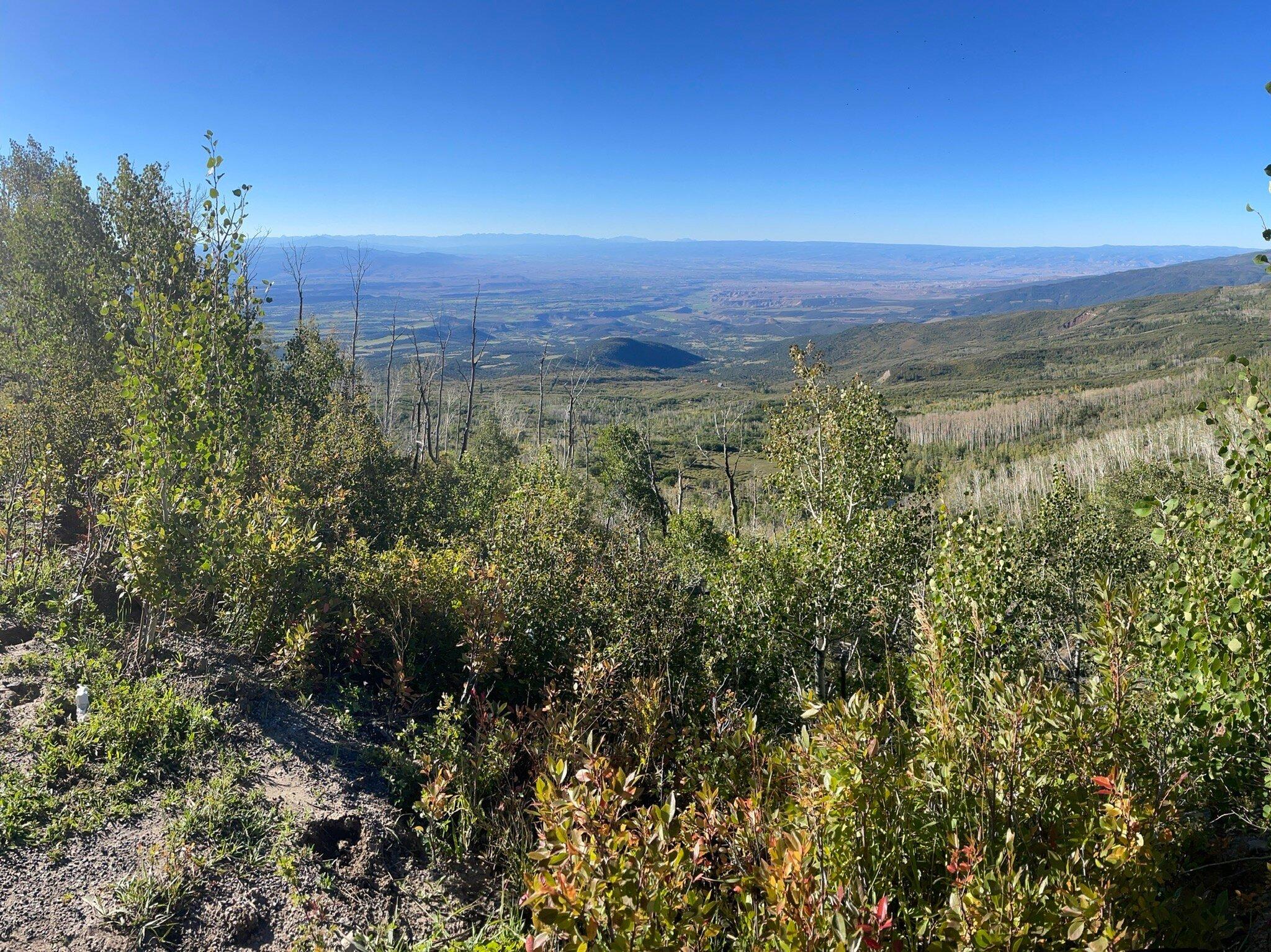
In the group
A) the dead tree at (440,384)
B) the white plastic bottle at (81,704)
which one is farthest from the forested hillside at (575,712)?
the dead tree at (440,384)

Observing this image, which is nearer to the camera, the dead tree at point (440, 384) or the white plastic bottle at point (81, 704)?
the white plastic bottle at point (81, 704)

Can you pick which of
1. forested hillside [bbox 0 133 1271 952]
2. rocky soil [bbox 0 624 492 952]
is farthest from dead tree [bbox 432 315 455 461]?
rocky soil [bbox 0 624 492 952]

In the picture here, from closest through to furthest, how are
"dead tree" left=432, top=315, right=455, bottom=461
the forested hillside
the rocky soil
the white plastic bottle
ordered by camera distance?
the forested hillside < the rocky soil < the white plastic bottle < "dead tree" left=432, top=315, right=455, bottom=461

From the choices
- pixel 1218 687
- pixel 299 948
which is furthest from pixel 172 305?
pixel 1218 687

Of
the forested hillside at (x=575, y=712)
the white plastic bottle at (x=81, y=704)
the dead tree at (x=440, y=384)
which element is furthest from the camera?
the dead tree at (x=440, y=384)

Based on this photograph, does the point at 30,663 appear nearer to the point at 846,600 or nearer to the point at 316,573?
the point at 316,573

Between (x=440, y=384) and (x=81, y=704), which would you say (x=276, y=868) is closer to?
(x=81, y=704)


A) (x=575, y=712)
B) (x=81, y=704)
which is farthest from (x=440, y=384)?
(x=575, y=712)

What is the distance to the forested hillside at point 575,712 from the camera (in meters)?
3.06

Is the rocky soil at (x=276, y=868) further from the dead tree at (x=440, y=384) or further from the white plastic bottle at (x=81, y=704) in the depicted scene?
the dead tree at (x=440, y=384)

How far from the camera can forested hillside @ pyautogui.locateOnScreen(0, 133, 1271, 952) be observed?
3.06 meters

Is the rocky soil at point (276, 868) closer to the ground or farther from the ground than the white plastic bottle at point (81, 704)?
closer to the ground

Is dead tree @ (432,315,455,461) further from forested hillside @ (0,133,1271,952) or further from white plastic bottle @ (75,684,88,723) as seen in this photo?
white plastic bottle @ (75,684,88,723)

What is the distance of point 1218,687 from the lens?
445 centimetres
